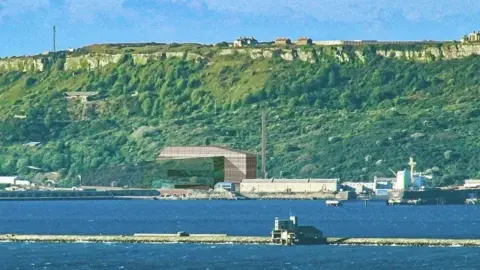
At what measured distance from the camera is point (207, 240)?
593 feet

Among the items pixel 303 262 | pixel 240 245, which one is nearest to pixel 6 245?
pixel 240 245

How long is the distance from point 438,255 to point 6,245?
122 ft

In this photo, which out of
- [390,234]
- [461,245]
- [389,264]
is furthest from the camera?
[390,234]

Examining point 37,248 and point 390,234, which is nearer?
point 37,248

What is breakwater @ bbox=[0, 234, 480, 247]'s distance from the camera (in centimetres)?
17575

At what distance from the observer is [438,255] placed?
167 m

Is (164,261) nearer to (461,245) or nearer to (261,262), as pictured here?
(261,262)

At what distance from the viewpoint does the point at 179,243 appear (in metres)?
181

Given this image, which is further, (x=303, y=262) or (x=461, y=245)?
(x=461, y=245)

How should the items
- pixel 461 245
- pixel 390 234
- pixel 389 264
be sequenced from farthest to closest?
pixel 390 234, pixel 461 245, pixel 389 264

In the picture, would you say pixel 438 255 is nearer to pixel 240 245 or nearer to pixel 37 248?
pixel 240 245

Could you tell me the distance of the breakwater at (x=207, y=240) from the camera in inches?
6919

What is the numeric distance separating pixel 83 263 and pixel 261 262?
12699mm

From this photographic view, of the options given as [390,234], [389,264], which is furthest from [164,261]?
[390,234]
